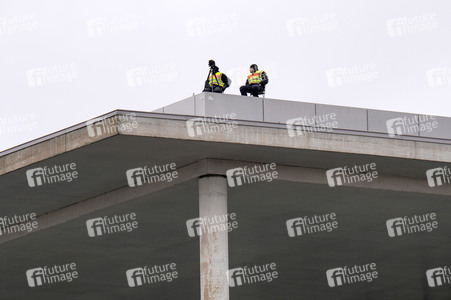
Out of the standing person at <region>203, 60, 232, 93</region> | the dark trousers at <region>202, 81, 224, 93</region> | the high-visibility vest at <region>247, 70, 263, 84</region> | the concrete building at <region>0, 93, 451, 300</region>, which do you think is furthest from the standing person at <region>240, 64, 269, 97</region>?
the concrete building at <region>0, 93, 451, 300</region>

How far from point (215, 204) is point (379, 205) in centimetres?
646

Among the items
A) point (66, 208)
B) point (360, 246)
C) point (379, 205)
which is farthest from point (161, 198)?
point (360, 246)

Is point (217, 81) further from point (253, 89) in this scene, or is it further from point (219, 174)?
point (219, 174)

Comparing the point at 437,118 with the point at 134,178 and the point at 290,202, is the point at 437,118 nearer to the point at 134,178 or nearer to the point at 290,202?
the point at 290,202

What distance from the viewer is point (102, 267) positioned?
39594mm

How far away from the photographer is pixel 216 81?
95.6 feet

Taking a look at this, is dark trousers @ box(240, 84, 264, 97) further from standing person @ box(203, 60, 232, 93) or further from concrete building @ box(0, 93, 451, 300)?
concrete building @ box(0, 93, 451, 300)

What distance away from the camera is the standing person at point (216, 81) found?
29.1 metres

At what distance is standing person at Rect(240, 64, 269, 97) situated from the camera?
29812 millimetres

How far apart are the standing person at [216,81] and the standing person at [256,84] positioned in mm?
760

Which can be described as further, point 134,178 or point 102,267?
point 102,267

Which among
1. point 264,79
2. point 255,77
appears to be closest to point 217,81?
point 255,77

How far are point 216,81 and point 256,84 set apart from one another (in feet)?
4.58

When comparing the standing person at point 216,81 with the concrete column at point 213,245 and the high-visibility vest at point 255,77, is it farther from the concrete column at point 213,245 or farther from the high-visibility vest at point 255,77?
the concrete column at point 213,245
